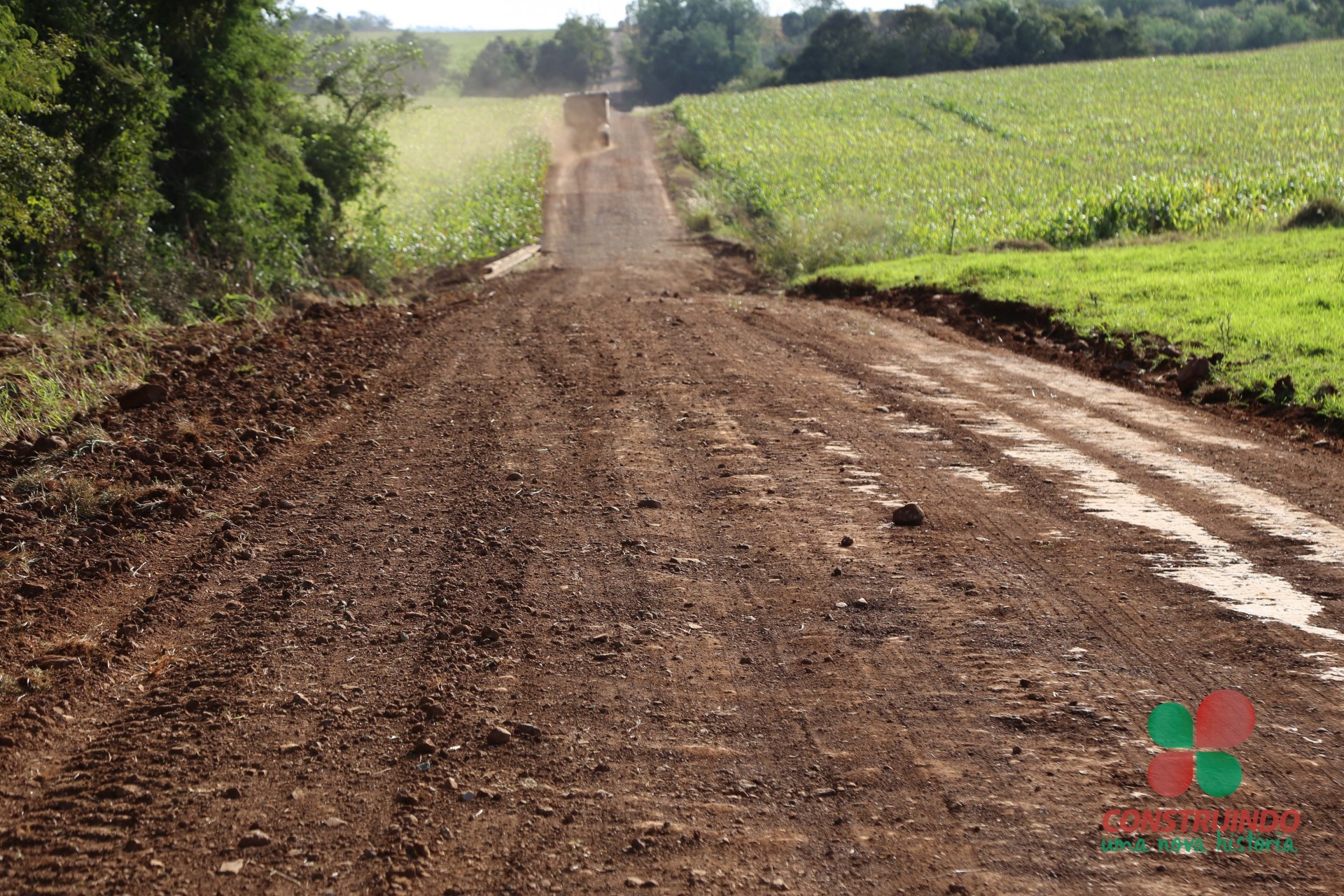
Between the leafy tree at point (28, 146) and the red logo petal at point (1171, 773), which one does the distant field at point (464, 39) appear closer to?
the leafy tree at point (28, 146)

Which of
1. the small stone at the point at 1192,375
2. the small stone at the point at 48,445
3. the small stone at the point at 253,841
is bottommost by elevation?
the small stone at the point at 1192,375

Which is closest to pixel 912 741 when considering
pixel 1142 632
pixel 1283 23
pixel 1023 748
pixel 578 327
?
pixel 1023 748

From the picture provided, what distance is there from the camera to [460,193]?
2992cm

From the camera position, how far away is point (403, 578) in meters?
5.04

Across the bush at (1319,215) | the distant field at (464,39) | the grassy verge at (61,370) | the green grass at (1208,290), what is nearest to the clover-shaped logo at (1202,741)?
the green grass at (1208,290)

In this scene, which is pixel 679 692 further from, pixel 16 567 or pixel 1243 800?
pixel 16 567

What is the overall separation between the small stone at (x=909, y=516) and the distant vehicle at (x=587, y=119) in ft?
132

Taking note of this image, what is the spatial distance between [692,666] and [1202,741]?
6.19 feet

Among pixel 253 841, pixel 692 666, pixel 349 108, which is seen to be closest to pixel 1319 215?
pixel 349 108

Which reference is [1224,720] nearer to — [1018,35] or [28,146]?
[28,146]

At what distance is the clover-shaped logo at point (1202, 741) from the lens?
11.2ft

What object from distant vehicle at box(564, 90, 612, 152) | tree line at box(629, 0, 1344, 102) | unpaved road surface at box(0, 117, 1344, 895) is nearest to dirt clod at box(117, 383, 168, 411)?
unpaved road surface at box(0, 117, 1344, 895)

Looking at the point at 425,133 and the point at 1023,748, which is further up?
the point at 425,133

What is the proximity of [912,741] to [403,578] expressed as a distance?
2590mm
